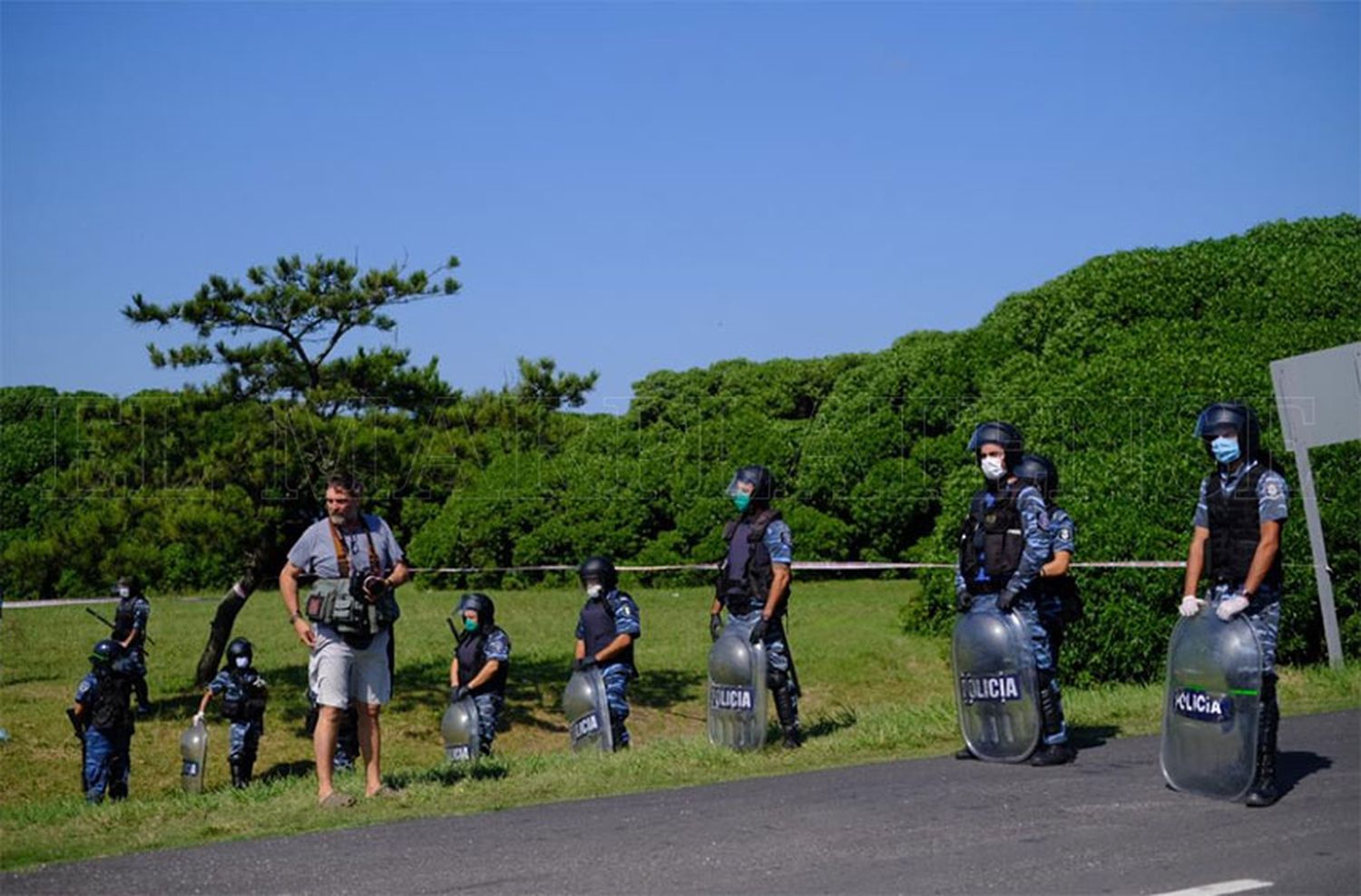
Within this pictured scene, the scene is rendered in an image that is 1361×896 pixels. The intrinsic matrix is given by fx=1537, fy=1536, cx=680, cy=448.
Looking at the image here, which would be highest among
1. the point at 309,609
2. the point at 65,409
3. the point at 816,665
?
the point at 65,409

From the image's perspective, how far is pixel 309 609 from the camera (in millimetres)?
8836

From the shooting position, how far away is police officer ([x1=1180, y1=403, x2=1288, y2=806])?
311 inches

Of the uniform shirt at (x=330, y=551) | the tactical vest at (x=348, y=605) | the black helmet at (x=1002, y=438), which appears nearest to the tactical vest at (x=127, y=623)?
the uniform shirt at (x=330, y=551)

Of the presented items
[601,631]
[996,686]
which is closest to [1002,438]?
[996,686]

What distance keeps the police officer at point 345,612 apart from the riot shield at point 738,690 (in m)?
2.66

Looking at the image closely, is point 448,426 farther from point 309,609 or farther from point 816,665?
point 309,609

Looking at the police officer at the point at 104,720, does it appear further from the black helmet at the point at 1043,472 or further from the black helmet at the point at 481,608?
the black helmet at the point at 1043,472

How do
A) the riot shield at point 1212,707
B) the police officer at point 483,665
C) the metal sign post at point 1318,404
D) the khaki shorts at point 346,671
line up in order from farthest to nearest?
1. the metal sign post at point 1318,404
2. the police officer at point 483,665
3. the khaki shorts at point 346,671
4. the riot shield at point 1212,707

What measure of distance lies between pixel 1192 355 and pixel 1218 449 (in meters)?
11.3

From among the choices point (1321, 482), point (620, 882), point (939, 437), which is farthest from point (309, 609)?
point (939, 437)

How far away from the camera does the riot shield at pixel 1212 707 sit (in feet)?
25.8

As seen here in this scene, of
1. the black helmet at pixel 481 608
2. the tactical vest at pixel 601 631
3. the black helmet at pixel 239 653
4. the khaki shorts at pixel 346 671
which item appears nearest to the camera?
the khaki shorts at pixel 346 671

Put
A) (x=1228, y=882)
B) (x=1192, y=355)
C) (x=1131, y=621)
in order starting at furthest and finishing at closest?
(x=1192, y=355)
(x=1131, y=621)
(x=1228, y=882)

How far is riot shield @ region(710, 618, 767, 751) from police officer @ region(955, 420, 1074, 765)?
5.08 ft
